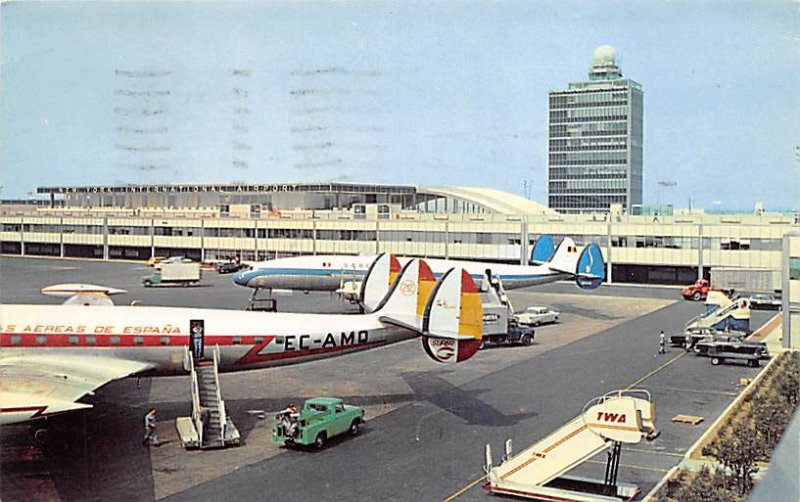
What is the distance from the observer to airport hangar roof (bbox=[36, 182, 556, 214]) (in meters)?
124

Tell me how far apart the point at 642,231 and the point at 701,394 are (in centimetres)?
5811

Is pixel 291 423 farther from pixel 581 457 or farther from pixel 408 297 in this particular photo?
pixel 581 457

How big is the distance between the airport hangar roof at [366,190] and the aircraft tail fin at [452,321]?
87445mm

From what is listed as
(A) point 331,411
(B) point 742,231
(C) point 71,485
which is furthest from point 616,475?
(B) point 742,231

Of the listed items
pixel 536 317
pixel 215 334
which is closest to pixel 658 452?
pixel 215 334

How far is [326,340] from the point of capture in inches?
1378

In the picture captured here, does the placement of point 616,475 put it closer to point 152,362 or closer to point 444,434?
point 444,434

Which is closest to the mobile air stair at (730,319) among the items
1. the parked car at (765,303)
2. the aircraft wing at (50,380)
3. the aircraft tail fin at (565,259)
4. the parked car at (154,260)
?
the aircraft tail fin at (565,259)

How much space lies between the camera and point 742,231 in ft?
291

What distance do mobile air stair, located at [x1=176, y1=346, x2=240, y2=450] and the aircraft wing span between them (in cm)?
244

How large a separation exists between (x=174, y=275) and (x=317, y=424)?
61693 millimetres

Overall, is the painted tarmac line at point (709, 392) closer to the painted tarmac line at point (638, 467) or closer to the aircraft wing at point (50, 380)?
the painted tarmac line at point (638, 467)

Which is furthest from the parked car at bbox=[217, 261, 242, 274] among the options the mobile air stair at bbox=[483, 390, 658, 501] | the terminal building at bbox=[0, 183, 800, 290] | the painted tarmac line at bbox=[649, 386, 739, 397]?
the mobile air stair at bbox=[483, 390, 658, 501]

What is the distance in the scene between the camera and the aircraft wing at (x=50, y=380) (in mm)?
24328
